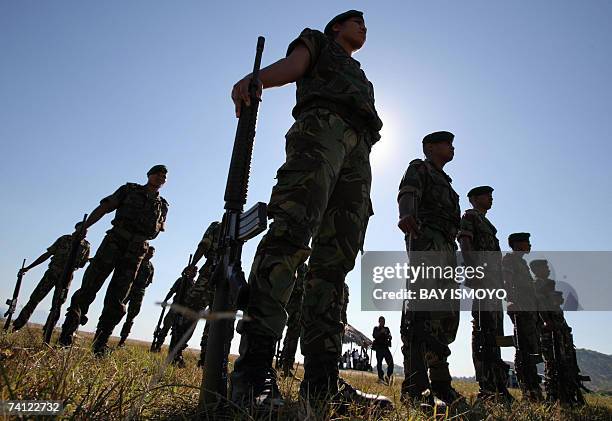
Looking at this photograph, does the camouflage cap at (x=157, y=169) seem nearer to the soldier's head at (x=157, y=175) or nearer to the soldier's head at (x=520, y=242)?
the soldier's head at (x=157, y=175)

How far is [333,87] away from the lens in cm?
240

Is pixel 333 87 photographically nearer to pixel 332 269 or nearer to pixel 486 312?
pixel 332 269

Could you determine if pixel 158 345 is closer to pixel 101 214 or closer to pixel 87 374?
pixel 101 214

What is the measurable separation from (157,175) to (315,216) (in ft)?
16.6

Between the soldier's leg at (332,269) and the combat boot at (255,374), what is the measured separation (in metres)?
0.43

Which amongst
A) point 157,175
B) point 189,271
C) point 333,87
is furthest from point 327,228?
point 189,271

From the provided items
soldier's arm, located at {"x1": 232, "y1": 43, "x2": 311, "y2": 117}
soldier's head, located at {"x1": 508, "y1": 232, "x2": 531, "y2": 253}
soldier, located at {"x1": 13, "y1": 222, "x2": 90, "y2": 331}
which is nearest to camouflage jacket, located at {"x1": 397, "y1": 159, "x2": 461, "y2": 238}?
soldier's arm, located at {"x1": 232, "y1": 43, "x2": 311, "y2": 117}

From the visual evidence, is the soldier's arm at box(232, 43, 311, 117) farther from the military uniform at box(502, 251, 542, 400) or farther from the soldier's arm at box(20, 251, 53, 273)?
the soldier's arm at box(20, 251, 53, 273)

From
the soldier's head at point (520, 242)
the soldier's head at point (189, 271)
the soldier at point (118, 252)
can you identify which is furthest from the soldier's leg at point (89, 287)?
the soldier's head at point (520, 242)

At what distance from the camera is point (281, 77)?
2.22 m

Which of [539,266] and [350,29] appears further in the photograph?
[539,266]

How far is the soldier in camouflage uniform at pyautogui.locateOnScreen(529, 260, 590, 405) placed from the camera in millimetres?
5785

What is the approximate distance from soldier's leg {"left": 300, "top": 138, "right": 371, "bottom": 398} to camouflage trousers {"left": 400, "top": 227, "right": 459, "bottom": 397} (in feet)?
4.44

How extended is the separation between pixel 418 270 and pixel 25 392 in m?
3.18
